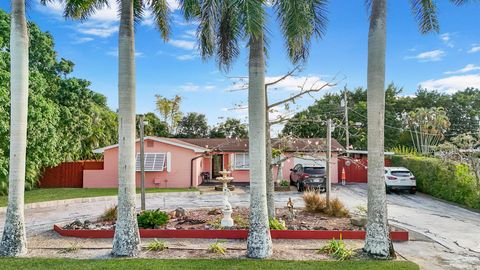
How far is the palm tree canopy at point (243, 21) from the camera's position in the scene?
283 inches

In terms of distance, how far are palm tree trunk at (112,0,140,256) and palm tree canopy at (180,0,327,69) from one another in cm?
155

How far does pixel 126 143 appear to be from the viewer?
848 cm

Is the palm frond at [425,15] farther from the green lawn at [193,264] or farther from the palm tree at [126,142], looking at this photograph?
the palm tree at [126,142]

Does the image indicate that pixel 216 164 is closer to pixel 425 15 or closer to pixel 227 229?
pixel 227 229

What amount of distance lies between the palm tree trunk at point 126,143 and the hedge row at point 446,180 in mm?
14931

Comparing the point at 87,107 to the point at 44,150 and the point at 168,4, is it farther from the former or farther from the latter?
the point at 168,4

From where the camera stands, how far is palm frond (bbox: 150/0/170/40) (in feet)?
35.6

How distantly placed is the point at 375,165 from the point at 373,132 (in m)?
0.71

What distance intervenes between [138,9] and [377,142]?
23.9 ft

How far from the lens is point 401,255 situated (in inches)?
349

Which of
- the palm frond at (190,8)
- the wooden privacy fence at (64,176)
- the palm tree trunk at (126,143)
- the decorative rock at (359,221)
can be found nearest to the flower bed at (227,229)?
the decorative rock at (359,221)

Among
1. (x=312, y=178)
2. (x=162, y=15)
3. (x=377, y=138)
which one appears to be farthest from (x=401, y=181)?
(x=162, y=15)

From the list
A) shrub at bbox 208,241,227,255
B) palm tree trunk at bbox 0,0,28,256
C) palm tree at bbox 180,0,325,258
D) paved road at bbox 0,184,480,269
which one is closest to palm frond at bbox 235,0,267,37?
palm tree at bbox 180,0,325,258

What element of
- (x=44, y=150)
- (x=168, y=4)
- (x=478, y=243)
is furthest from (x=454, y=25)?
(x=44, y=150)
